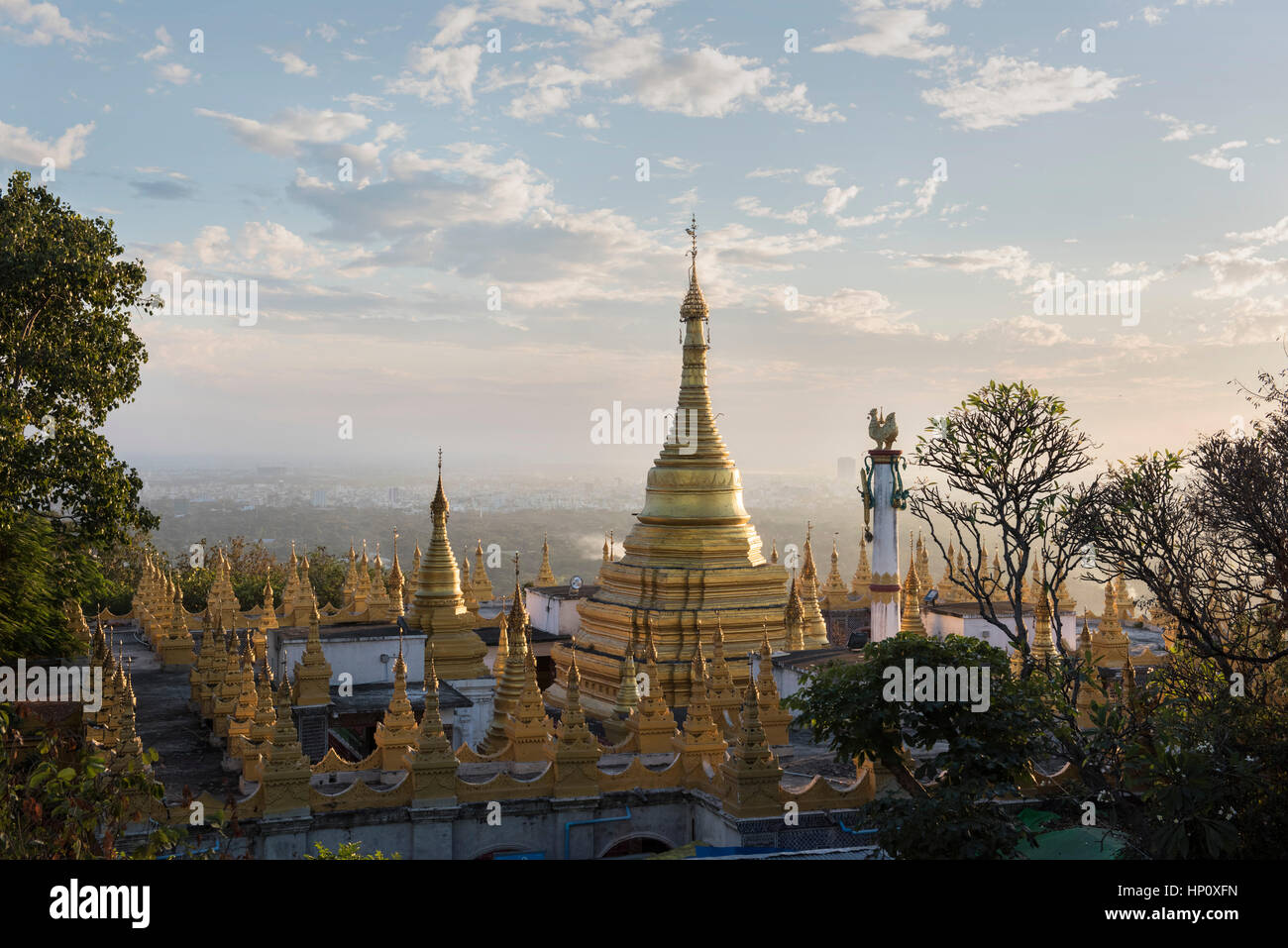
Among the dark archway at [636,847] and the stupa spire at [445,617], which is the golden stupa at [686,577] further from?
the dark archway at [636,847]

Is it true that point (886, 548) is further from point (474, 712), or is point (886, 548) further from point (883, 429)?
point (474, 712)

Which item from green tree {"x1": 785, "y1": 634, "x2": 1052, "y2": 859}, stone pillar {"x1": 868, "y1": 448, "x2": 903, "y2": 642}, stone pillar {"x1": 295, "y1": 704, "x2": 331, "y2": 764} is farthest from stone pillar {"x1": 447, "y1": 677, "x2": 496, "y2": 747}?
stone pillar {"x1": 868, "y1": 448, "x2": 903, "y2": 642}

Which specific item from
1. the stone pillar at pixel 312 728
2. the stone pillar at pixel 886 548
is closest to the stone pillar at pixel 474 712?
the stone pillar at pixel 312 728

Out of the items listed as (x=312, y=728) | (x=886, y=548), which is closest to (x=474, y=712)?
(x=312, y=728)

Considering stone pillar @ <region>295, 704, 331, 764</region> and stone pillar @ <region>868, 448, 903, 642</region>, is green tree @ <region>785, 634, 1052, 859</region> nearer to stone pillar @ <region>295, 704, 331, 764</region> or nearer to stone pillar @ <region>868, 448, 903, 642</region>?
stone pillar @ <region>295, 704, 331, 764</region>

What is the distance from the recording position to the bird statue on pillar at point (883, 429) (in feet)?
134

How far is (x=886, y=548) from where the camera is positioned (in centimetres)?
4072

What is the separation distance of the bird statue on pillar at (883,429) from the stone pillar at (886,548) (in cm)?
27

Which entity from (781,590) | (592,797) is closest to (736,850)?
(592,797)

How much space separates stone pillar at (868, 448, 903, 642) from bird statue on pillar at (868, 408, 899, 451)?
0.27 meters

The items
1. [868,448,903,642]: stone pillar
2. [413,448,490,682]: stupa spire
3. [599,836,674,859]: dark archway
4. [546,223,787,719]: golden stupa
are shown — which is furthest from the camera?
[868,448,903,642]: stone pillar

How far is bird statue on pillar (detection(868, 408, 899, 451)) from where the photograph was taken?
134 feet

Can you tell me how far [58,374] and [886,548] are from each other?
27.0 meters
